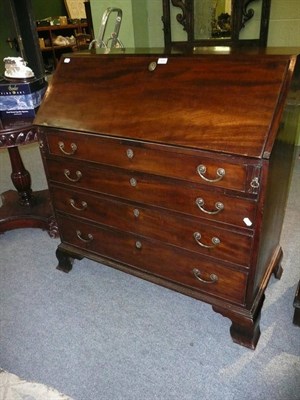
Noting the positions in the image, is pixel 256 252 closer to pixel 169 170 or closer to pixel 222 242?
pixel 222 242

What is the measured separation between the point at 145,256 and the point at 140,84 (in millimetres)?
705

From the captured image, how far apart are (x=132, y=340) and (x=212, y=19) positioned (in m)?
2.46

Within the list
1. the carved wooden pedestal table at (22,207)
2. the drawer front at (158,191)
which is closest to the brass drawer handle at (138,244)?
the drawer front at (158,191)

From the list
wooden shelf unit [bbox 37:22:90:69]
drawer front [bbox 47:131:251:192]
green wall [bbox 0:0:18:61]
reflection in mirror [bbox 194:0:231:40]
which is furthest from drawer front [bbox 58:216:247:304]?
wooden shelf unit [bbox 37:22:90:69]

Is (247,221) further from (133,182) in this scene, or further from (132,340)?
(132,340)

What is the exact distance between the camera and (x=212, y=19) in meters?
2.54

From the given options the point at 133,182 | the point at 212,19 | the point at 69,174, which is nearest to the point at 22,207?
the point at 69,174

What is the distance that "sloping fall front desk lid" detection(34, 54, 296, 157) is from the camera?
36.2 inches

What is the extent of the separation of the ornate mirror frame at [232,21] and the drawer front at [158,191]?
64.5 inches

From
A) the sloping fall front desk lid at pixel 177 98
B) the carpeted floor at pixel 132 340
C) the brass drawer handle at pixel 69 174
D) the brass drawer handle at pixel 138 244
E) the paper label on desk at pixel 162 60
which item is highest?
the paper label on desk at pixel 162 60

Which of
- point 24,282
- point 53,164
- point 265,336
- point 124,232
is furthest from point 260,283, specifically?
point 24,282

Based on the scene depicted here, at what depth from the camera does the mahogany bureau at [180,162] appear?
94cm

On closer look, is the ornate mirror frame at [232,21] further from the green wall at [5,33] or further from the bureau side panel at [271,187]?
the green wall at [5,33]

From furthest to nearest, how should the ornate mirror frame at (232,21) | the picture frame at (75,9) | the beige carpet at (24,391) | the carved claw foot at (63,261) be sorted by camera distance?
the picture frame at (75,9) → the ornate mirror frame at (232,21) → the carved claw foot at (63,261) → the beige carpet at (24,391)
